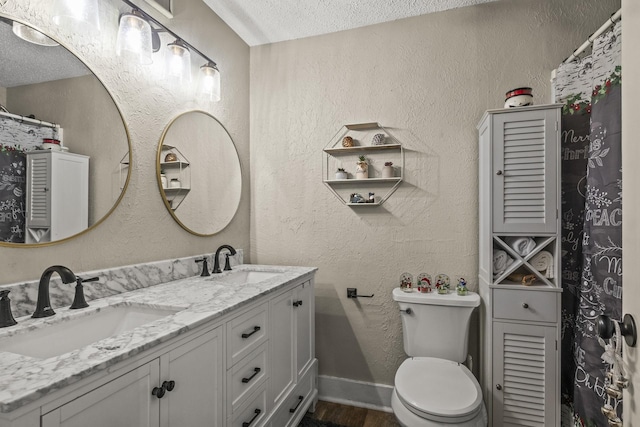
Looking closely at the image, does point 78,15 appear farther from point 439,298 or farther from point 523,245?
point 523,245

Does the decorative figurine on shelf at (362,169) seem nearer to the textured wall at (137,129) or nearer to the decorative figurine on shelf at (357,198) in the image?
the decorative figurine on shelf at (357,198)

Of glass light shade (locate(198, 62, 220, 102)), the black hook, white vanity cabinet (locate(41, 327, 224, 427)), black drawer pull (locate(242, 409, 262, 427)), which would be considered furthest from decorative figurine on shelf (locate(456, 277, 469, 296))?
glass light shade (locate(198, 62, 220, 102))

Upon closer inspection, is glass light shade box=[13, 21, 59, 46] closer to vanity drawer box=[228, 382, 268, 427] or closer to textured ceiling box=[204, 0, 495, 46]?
textured ceiling box=[204, 0, 495, 46]

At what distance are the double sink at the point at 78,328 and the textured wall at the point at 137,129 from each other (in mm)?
221

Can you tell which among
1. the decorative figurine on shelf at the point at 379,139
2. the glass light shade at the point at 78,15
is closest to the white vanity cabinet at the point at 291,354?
the decorative figurine on shelf at the point at 379,139

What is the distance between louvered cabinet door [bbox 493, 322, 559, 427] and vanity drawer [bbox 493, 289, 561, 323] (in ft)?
0.16

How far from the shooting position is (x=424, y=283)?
2.04 meters

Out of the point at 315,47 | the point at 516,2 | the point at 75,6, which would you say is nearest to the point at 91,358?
the point at 75,6

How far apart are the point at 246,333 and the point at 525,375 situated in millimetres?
1461

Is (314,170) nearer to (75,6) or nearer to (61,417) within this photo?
(75,6)

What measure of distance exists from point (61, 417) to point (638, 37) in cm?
151

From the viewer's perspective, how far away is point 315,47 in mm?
2363

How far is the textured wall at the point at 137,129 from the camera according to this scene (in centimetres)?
118

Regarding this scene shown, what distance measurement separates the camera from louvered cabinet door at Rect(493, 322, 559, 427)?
1.66 metres
